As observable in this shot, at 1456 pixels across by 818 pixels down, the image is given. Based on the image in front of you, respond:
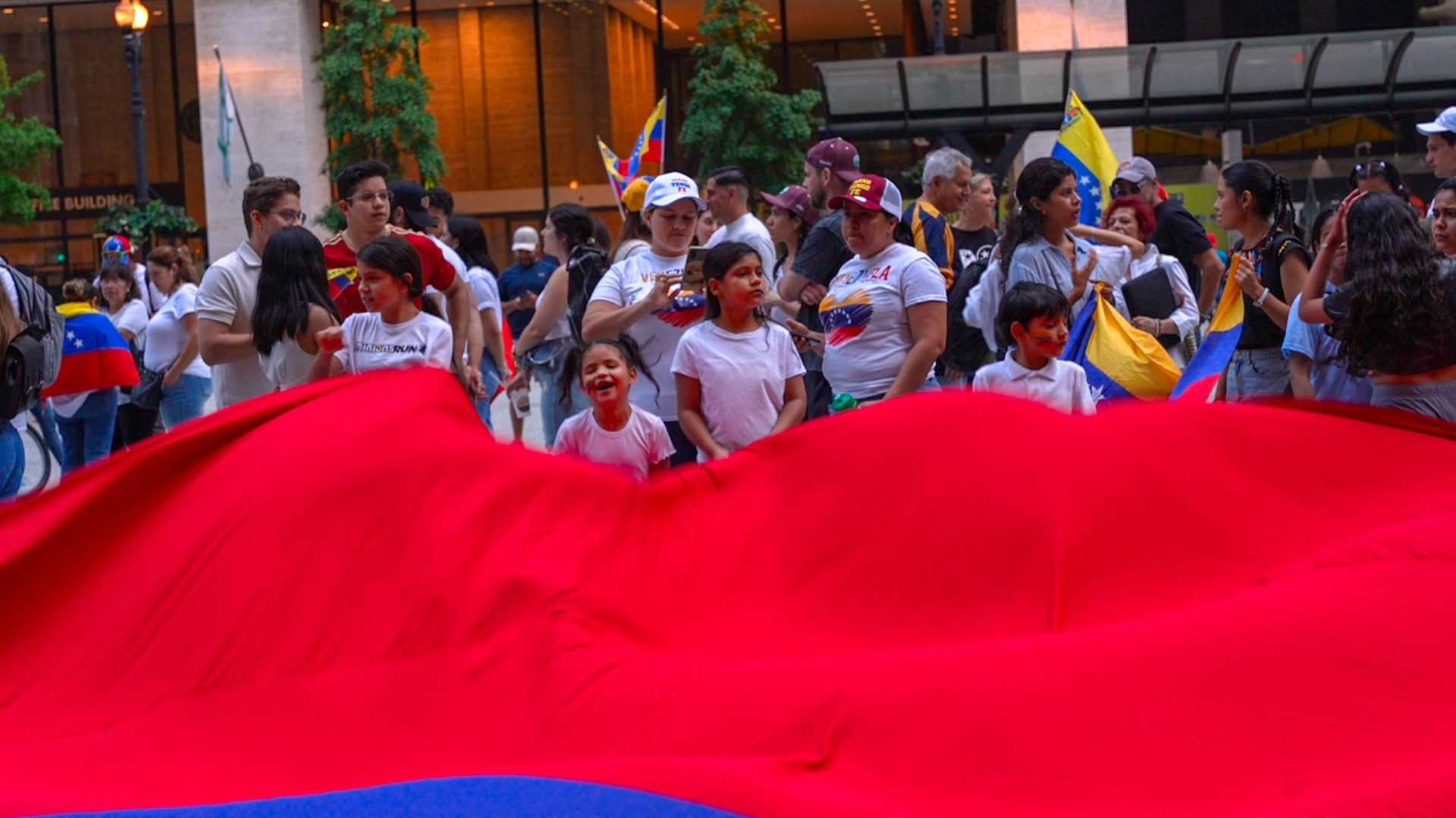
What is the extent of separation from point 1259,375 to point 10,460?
16.5 feet

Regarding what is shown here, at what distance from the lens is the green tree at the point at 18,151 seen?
2841cm

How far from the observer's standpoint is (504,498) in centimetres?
445

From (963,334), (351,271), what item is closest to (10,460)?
(351,271)

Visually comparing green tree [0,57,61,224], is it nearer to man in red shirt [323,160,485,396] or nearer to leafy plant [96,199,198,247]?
leafy plant [96,199,198,247]

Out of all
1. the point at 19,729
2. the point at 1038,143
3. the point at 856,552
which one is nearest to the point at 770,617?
the point at 856,552

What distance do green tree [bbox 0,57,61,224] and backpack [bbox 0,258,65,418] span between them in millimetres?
24481

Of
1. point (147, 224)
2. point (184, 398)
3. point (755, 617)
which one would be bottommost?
point (755, 617)

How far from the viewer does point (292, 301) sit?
6.36 m

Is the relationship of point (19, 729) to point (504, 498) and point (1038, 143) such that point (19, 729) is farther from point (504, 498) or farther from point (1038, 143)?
point (1038, 143)

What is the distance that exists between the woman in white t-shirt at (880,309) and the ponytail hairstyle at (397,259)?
5.51ft

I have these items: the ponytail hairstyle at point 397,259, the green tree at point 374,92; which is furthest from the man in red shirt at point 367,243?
the green tree at point 374,92

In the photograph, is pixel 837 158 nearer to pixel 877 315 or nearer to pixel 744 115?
pixel 877 315

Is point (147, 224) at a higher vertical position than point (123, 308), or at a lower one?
higher

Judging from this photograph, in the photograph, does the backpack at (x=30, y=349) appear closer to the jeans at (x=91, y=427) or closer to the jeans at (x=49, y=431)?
the jeans at (x=91, y=427)
